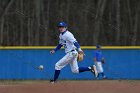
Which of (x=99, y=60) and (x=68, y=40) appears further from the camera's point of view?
(x=99, y=60)

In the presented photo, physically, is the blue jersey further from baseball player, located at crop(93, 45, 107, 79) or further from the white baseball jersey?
the white baseball jersey

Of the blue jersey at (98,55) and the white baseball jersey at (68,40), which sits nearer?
the white baseball jersey at (68,40)

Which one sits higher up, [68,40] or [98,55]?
[68,40]

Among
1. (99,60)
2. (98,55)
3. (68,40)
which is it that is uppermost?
(68,40)

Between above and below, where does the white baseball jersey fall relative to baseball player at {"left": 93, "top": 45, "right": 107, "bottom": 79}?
above

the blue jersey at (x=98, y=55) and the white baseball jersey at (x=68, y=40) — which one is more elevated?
the white baseball jersey at (x=68, y=40)

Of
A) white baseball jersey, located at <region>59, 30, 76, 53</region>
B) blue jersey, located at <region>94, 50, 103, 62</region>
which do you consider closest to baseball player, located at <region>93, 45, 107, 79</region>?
blue jersey, located at <region>94, 50, 103, 62</region>

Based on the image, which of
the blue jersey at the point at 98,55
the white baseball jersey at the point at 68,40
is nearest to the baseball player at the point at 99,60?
the blue jersey at the point at 98,55

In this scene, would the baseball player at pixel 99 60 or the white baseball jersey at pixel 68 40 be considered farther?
the baseball player at pixel 99 60

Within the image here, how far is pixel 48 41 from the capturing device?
3278 cm

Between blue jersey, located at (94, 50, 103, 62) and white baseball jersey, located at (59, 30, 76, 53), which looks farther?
blue jersey, located at (94, 50, 103, 62)

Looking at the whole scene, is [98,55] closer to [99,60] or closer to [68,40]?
[99,60]

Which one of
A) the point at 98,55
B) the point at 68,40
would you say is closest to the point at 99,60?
the point at 98,55

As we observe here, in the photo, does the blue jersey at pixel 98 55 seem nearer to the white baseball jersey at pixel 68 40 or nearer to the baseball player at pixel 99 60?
the baseball player at pixel 99 60
